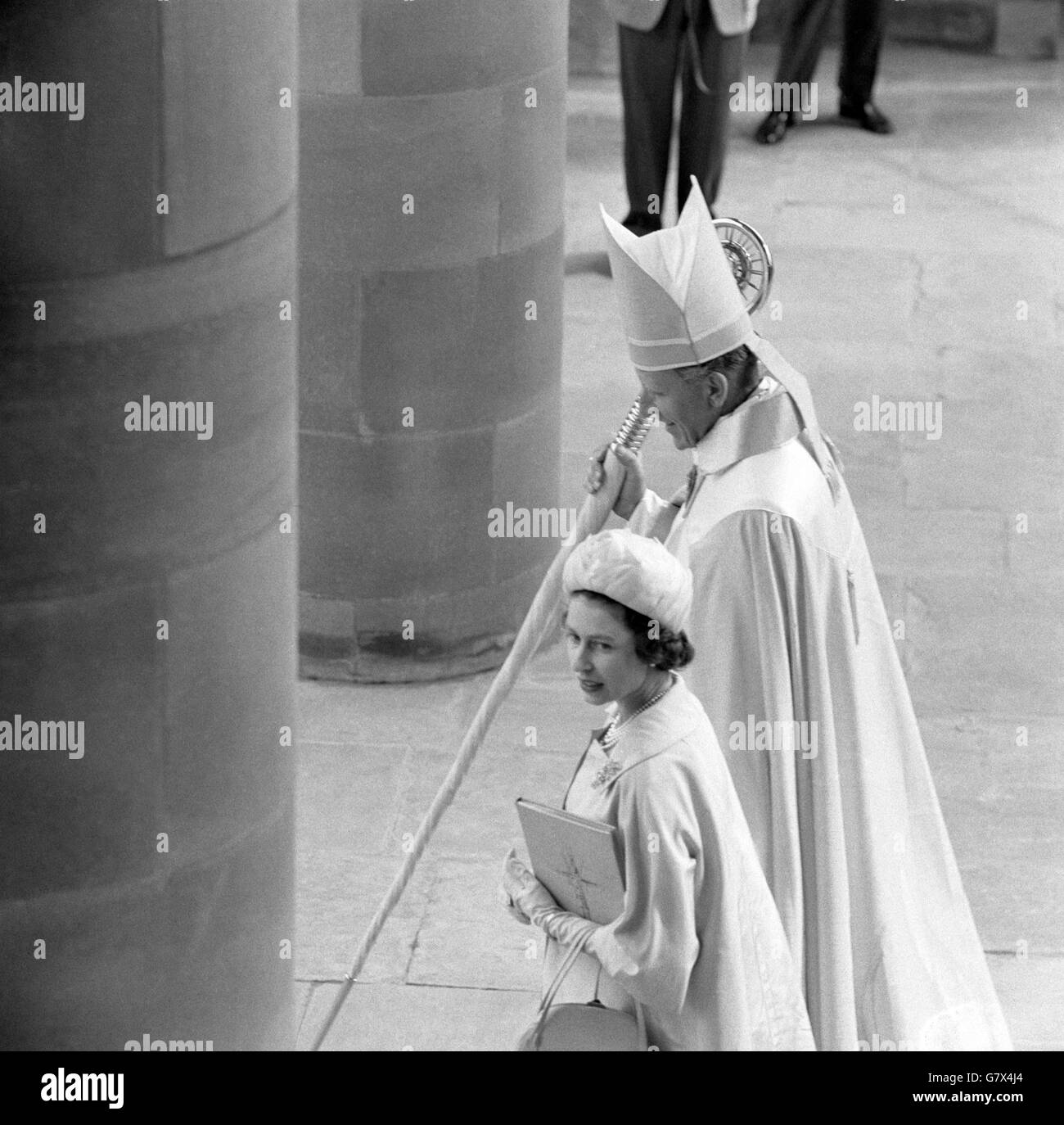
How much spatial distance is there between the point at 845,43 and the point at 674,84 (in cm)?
267

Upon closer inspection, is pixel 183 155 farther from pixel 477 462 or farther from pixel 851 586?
pixel 477 462

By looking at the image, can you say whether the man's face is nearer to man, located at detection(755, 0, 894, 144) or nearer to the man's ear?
the man's ear

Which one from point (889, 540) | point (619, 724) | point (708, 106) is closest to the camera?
point (619, 724)

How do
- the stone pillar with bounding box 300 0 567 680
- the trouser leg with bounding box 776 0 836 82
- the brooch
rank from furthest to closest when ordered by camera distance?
the trouser leg with bounding box 776 0 836 82, the stone pillar with bounding box 300 0 567 680, the brooch

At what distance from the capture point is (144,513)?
439 centimetres

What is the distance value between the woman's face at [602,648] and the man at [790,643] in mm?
830

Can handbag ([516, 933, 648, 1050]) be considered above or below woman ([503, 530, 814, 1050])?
below

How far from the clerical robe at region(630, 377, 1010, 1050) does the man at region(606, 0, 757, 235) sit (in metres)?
6.75

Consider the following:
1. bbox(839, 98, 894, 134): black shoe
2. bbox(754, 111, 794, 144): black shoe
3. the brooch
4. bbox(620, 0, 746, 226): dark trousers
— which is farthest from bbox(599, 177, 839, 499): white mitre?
bbox(839, 98, 894, 134): black shoe

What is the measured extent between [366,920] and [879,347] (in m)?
5.33

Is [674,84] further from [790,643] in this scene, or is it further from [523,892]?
[523,892]

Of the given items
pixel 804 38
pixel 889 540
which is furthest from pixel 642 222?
pixel 889 540

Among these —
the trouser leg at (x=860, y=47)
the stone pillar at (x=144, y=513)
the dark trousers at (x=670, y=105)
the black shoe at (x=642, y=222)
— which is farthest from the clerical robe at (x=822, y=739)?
the trouser leg at (x=860, y=47)

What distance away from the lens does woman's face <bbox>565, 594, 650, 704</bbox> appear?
448 cm
